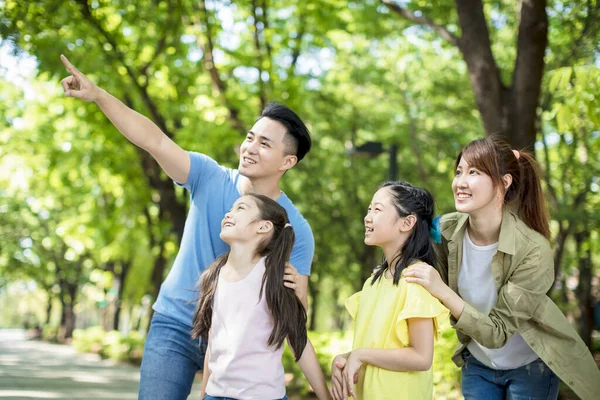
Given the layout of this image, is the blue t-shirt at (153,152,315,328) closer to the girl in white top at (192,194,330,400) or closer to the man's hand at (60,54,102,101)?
the girl in white top at (192,194,330,400)

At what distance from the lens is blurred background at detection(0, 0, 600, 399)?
7.76 meters

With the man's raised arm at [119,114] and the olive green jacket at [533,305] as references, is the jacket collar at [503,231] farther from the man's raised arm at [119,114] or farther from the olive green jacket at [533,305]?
the man's raised arm at [119,114]

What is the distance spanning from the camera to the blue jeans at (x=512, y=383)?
11.0ft

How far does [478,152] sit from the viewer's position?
11.0ft

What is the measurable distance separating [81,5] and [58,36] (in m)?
0.58

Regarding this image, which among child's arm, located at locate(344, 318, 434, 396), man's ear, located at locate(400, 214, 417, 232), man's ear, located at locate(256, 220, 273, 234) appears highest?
man's ear, located at locate(400, 214, 417, 232)

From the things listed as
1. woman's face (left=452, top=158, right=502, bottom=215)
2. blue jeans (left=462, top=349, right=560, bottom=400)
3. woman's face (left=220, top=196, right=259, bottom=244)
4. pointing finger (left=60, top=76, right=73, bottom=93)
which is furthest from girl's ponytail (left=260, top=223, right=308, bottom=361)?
pointing finger (left=60, top=76, right=73, bottom=93)

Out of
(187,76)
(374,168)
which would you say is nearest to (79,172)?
(187,76)

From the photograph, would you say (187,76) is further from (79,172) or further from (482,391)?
(482,391)

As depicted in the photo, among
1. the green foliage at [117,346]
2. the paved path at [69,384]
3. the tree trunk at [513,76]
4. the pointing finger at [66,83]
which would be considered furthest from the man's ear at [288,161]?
the green foliage at [117,346]

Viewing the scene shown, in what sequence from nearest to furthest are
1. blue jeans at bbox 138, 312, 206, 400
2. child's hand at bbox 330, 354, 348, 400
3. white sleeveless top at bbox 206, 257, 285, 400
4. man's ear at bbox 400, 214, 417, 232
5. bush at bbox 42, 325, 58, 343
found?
1. white sleeveless top at bbox 206, 257, 285, 400
2. child's hand at bbox 330, 354, 348, 400
3. man's ear at bbox 400, 214, 417, 232
4. blue jeans at bbox 138, 312, 206, 400
5. bush at bbox 42, 325, 58, 343

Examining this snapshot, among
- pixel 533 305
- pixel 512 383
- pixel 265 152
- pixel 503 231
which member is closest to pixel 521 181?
pixel 503 231

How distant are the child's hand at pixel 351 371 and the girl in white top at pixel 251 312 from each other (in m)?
0.22

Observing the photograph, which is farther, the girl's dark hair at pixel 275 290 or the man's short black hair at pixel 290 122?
the man's short black hair at pixel 290 122
